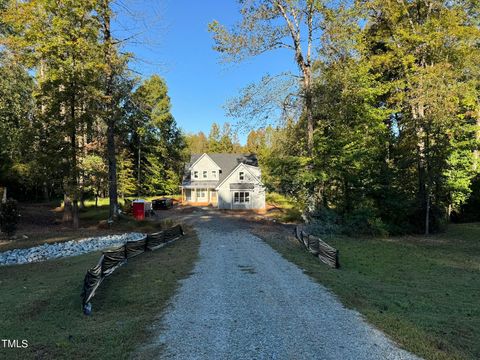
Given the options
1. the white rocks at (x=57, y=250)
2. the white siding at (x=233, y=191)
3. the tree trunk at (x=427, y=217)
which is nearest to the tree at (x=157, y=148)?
the white siding at (x=233, y=191)

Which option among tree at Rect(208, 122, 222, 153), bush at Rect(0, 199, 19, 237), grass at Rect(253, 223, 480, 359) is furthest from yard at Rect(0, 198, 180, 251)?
tree at Rect(208, 122, 222, 153)

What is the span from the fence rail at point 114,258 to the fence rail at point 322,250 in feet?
21.1

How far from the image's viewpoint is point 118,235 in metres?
19.0

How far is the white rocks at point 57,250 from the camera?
13.7m

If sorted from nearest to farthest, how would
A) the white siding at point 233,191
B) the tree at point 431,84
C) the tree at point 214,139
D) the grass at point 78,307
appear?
the grass at point 78,307 → the tree at point 431,84 → the white siding at point 233,191 → the tree at point 214,139

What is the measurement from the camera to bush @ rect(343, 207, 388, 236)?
68.7ft

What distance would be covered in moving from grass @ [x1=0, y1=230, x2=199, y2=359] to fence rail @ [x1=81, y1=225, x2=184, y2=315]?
21cm

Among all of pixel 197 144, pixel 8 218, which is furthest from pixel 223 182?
pixel 197 144

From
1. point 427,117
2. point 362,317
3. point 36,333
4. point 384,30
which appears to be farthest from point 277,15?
point 36,333

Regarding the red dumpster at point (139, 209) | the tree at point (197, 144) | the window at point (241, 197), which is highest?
the tree at point (197, 144)

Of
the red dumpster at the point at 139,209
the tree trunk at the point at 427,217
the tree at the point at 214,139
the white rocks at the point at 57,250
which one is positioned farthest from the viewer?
the tree at the point at 214,139

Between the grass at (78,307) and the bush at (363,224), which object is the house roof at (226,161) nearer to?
the bush at (363,224)

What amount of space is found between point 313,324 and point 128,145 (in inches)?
2017

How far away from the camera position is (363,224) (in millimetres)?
21078
